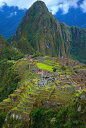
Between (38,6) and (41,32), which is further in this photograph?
(38,6)

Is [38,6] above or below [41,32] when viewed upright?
above

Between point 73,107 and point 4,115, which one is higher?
point 73,107

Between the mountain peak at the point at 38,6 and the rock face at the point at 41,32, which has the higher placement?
the mountain peak at the point at 38,6

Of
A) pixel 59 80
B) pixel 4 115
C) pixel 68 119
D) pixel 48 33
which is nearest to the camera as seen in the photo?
pixel 68 119

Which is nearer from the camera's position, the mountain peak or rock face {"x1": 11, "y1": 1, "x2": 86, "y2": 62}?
rock face {"x1": 11, "y1": 1, "x2": 86, "y2": 62}

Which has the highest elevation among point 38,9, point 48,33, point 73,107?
point 38,9

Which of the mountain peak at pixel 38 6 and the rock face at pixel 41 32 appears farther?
the mountain peak at pixel 38 6

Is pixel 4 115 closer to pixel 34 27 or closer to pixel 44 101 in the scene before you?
pixel 44 101

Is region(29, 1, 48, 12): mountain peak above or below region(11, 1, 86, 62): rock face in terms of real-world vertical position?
above

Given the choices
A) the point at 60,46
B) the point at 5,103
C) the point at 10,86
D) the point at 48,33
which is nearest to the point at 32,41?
the point at 48,33

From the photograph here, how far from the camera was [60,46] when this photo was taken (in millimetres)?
171625

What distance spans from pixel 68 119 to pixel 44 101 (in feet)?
16.7

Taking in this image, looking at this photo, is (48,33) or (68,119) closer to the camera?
(68,119)

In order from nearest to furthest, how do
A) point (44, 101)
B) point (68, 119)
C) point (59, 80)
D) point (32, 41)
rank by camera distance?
point (68, 119) → point (44, 101) → point (59, 80) → point (32, 41)
